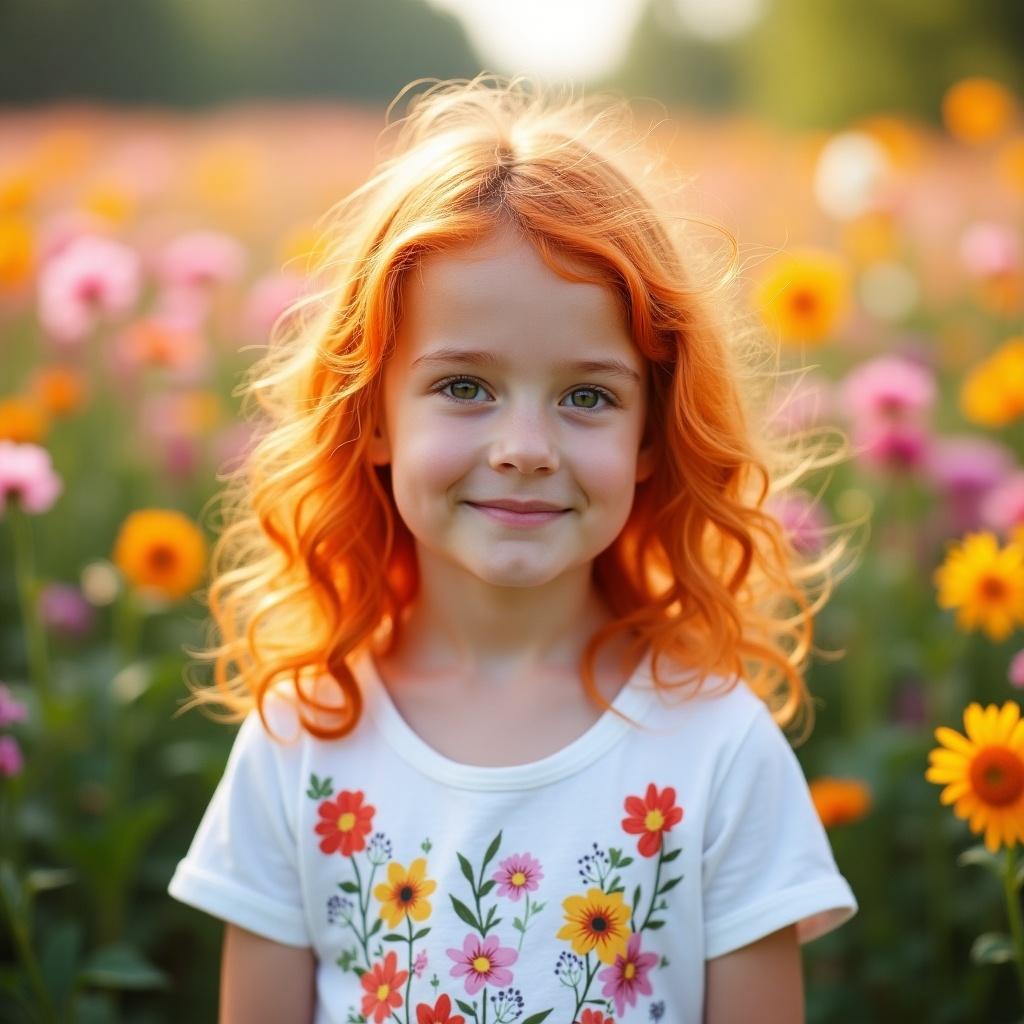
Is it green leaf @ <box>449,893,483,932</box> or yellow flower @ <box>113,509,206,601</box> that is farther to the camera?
yellow flower @ <box>113,509,206,601</box>

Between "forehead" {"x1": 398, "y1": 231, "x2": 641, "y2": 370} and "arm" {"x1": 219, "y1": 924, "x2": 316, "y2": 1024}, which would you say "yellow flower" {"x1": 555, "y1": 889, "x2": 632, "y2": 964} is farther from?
"forehead" {"x1": 398, "y1": 231, "x2": 641, "y2": 370}

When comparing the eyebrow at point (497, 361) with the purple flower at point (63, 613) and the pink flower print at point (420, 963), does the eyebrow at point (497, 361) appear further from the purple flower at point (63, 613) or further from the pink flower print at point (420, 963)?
the purple flower at point (63, 613)

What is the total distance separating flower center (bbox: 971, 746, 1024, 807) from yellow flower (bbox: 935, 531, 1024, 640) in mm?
426

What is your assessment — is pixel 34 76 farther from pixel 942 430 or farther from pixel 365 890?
pixel 365 890

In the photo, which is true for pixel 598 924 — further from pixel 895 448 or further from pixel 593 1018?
pixel 895 448

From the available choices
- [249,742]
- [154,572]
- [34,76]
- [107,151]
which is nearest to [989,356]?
[154,572]

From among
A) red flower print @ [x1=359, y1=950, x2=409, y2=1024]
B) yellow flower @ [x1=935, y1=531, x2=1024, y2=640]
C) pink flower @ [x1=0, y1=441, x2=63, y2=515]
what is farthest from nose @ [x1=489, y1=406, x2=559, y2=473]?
pink flower @ [x1=0, y1=441, x2=63, y2=515]

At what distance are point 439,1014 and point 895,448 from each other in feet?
3.84

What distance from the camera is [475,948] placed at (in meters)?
1.21

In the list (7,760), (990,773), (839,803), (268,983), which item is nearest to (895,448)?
(839,803)

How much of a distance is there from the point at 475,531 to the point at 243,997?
0.54 meters

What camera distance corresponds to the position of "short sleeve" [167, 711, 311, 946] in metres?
1.30

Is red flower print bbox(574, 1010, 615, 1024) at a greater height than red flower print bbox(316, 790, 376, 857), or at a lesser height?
lesser

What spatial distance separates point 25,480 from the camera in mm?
1690
